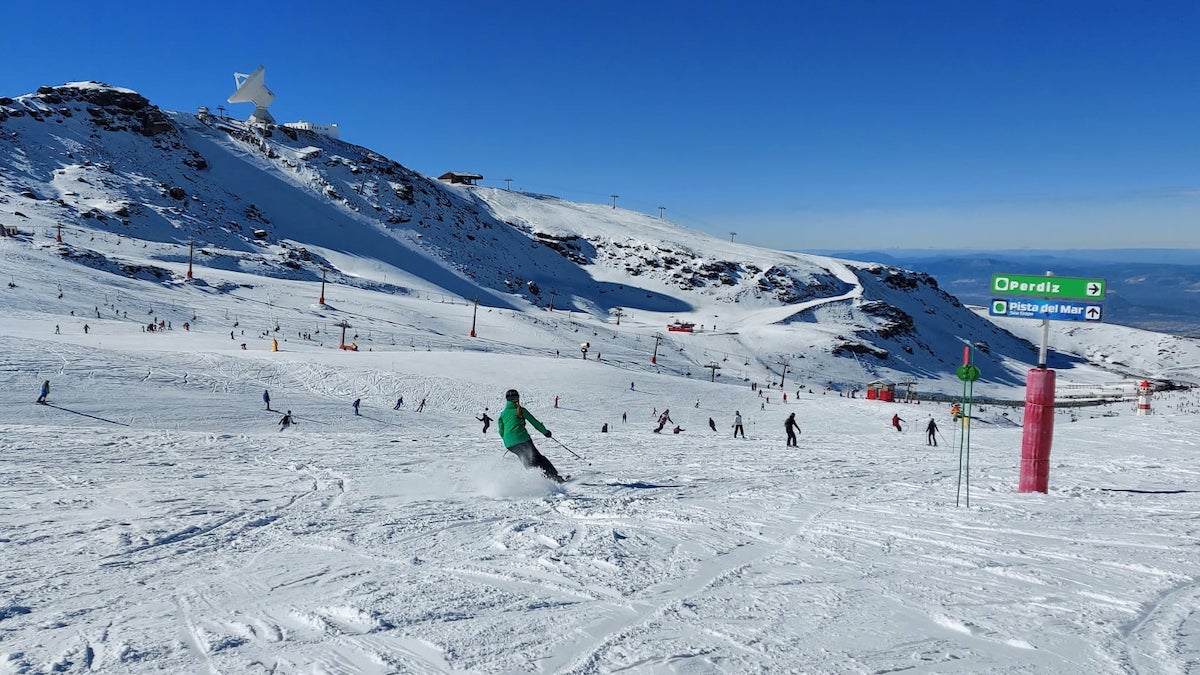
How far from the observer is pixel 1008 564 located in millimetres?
6641

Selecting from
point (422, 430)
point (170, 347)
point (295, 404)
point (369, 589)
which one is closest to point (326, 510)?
point (369, 589)

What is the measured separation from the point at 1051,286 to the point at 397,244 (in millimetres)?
102774

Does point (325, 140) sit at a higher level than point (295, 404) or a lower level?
higher

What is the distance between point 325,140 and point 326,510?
137351mm

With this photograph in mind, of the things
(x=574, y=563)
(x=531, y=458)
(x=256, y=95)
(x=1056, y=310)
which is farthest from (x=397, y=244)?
(x=574, y=563)

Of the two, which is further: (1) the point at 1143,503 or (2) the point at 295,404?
(2) the point at 295,404

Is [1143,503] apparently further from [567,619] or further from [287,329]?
[287,329]

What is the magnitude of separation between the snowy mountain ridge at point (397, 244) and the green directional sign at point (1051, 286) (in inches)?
2016

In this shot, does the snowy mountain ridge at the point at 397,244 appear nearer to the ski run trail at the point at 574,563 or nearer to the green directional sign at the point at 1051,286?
the green directional sign at the point at 1051,286

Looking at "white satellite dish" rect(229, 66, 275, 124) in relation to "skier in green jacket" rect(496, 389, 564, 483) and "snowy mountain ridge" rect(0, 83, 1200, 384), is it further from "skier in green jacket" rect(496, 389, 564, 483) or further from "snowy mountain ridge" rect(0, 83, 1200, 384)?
"skier in green jacket" rect(496, 389, 564, 483)

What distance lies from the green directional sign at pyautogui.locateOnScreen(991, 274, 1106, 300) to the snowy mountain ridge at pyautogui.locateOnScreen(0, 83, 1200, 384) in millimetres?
51203

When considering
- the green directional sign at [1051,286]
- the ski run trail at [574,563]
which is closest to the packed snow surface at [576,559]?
the ski run trail at [574,563]

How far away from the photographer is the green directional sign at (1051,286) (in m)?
11.8

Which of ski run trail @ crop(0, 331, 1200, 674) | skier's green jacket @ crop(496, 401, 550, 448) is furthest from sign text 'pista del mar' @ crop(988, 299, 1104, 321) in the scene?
skier's green jacket @ crop(496, 401, 550, 448)
